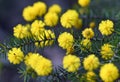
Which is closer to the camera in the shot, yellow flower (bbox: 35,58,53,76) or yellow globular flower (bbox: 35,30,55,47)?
yellow flower (bbox: 35,58,53,76)

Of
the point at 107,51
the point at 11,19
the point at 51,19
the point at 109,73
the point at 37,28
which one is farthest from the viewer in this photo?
the point at 11,19

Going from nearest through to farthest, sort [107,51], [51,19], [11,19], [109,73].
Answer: [109,73] → [107,51] → [51,19] → [11,19]

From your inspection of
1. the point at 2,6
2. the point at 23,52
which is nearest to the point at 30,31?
the point at 23,52

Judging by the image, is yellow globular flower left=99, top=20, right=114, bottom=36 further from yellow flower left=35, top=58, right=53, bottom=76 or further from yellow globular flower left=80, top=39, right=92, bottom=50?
yellow flower left=35, top=58, right=53, bottom=76

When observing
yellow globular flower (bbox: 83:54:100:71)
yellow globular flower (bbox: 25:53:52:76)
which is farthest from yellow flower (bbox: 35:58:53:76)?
yellow globular flower (bbox: 83:54:100:71)

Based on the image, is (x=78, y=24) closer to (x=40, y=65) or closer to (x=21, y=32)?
(x=21, y=32)

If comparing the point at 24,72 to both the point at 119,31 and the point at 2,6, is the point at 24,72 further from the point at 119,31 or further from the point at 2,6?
the point at 2,6

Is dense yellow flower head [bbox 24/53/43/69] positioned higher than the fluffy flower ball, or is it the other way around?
dense yellow flower head [bbox 24/53/43/69]

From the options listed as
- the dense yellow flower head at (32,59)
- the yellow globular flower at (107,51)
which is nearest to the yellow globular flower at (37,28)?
the dense yellow flower head at (32,59)

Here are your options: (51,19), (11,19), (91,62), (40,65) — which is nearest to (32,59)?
(40,65)
